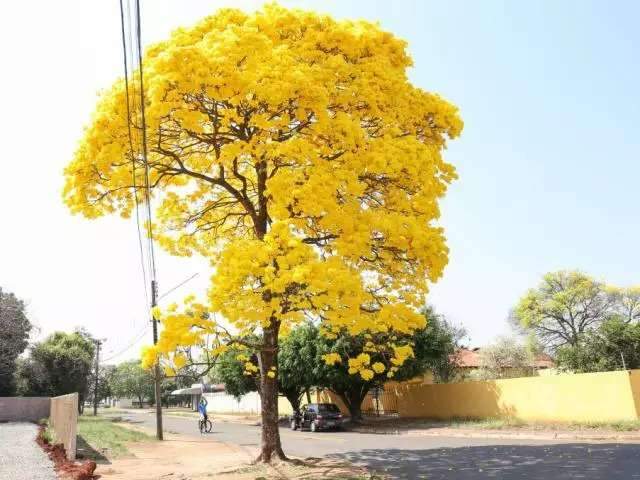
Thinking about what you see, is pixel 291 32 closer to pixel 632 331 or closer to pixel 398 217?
pixel 398 217

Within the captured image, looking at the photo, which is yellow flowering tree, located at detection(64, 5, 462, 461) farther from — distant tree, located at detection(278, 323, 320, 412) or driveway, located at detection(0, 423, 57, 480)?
distant tree, located at detection(278, 323, 320, 412)

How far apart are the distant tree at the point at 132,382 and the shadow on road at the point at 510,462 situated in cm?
9300

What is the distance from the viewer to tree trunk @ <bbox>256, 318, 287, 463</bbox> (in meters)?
13.7

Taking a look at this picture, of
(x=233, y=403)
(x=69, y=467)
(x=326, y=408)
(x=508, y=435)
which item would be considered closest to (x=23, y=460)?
(x=69, y=467)

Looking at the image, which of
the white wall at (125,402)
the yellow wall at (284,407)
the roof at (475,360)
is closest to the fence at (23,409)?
the yellow wall at (284,407)

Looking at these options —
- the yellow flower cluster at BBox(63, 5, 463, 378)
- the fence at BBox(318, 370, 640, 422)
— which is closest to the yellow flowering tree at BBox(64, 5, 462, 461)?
the yellow flower cluster at BBox(63, 5, 463, 378)

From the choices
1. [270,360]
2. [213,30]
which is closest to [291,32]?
[213,30]

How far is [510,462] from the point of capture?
506 inches

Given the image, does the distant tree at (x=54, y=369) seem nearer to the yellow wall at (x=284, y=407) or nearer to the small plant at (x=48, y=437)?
the yellow wall at (x=284, y=407)

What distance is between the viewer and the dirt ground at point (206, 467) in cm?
1225

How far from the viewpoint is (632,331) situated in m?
28.3

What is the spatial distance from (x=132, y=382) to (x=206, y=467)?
115 m

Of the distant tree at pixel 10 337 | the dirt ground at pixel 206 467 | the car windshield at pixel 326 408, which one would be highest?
the distant tree at pixel 10 337

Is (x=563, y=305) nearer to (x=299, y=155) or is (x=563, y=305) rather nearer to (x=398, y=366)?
(x=398, y=366)
